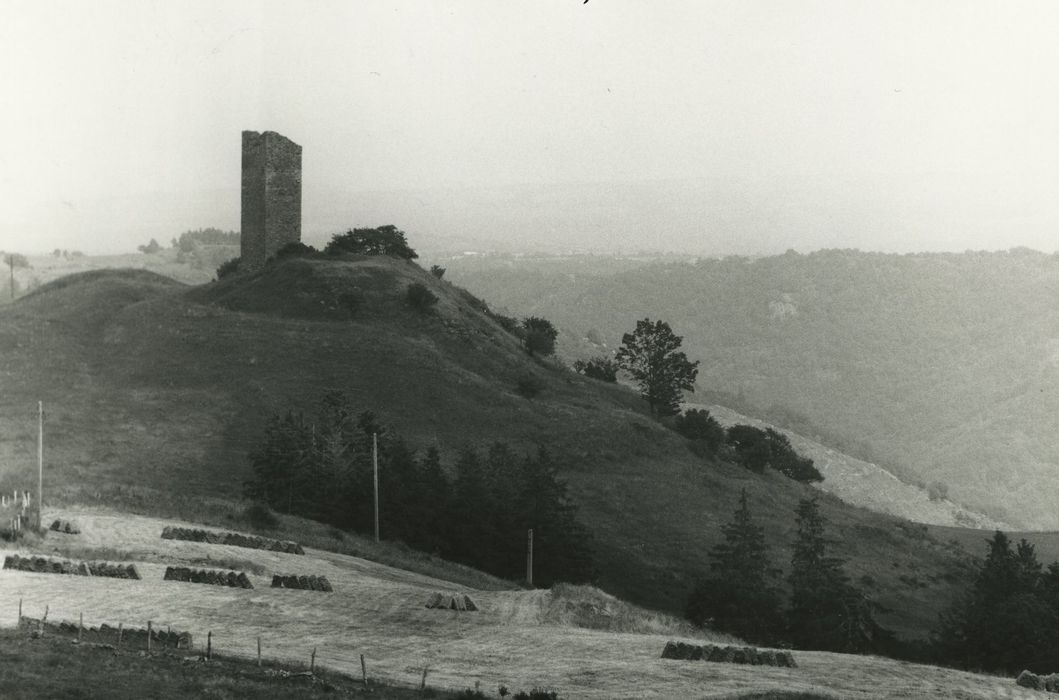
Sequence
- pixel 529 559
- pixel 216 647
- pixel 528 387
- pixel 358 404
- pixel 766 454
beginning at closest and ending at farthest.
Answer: pixel 216 647 < pixel 529 559 < pixel 358 404 < pixel 528 387 < pixel 766 454

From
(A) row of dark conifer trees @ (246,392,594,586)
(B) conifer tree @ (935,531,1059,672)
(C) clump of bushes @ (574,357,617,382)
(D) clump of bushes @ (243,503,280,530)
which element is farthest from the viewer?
(C) clump of bushes @ (574,357,617,382)

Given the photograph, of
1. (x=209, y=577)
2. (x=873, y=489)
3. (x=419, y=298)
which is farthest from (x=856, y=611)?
(x=873, y=489)

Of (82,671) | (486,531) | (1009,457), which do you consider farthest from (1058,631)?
(1009,457)

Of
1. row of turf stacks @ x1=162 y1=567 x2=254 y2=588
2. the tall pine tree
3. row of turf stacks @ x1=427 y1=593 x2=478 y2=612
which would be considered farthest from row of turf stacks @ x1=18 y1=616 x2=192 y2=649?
the tall pine tree

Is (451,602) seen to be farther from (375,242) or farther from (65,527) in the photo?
(375,242)

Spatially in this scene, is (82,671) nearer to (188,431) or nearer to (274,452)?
(274,452)

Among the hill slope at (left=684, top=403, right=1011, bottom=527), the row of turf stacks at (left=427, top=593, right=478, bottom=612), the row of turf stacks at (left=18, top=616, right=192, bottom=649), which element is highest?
the row of turf stacks at (left=18, top=616, right=192, bottom=649)

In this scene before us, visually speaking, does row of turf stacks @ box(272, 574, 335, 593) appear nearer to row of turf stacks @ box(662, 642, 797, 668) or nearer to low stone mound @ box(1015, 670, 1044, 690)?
row of turf stacks @ box(662, 642, 797, 668)
